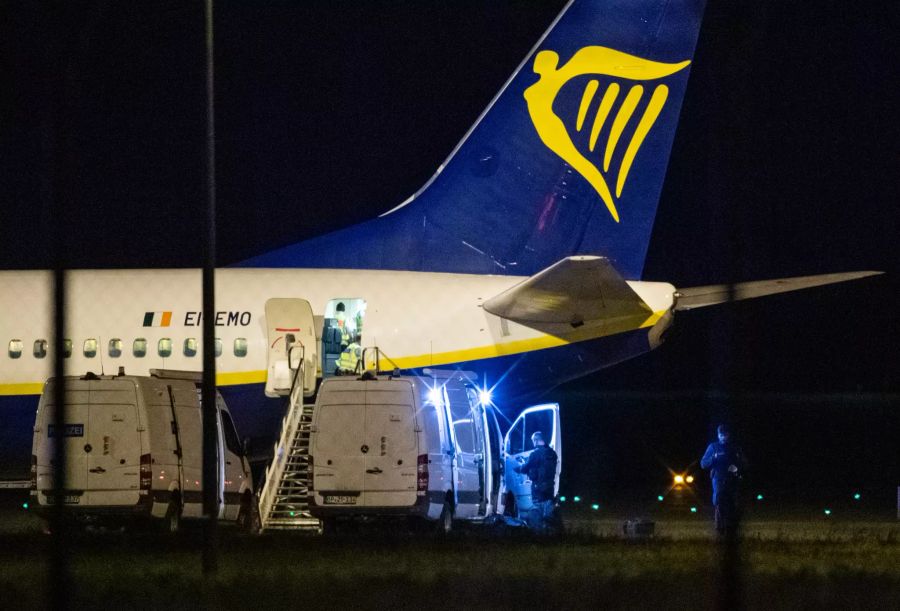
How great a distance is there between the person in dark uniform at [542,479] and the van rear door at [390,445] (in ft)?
11.1

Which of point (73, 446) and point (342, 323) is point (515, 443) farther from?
point (73, 446)

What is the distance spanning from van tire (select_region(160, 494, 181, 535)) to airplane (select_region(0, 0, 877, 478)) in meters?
4.85

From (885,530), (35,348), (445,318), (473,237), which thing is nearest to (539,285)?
(445,318)

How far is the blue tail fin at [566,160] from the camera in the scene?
79.7 feet

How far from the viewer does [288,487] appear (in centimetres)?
1967

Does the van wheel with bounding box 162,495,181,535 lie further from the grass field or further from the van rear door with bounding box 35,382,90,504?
the grass field

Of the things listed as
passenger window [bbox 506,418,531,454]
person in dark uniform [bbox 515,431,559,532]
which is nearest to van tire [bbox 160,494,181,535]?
person in dark uniform [bbox 515,431,559,532]

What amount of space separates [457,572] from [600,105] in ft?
46.2

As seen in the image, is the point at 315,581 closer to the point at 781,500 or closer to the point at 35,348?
the point at 35,348

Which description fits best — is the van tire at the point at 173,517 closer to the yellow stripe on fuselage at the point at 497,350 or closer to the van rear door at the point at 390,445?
the van rear door at the point at 390,445

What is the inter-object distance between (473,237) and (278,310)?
12.1ft

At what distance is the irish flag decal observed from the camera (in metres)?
24.1

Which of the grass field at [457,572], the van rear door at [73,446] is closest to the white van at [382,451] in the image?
the grass field at [457,572]

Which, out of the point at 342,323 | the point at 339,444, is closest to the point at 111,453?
the point at 339,444
